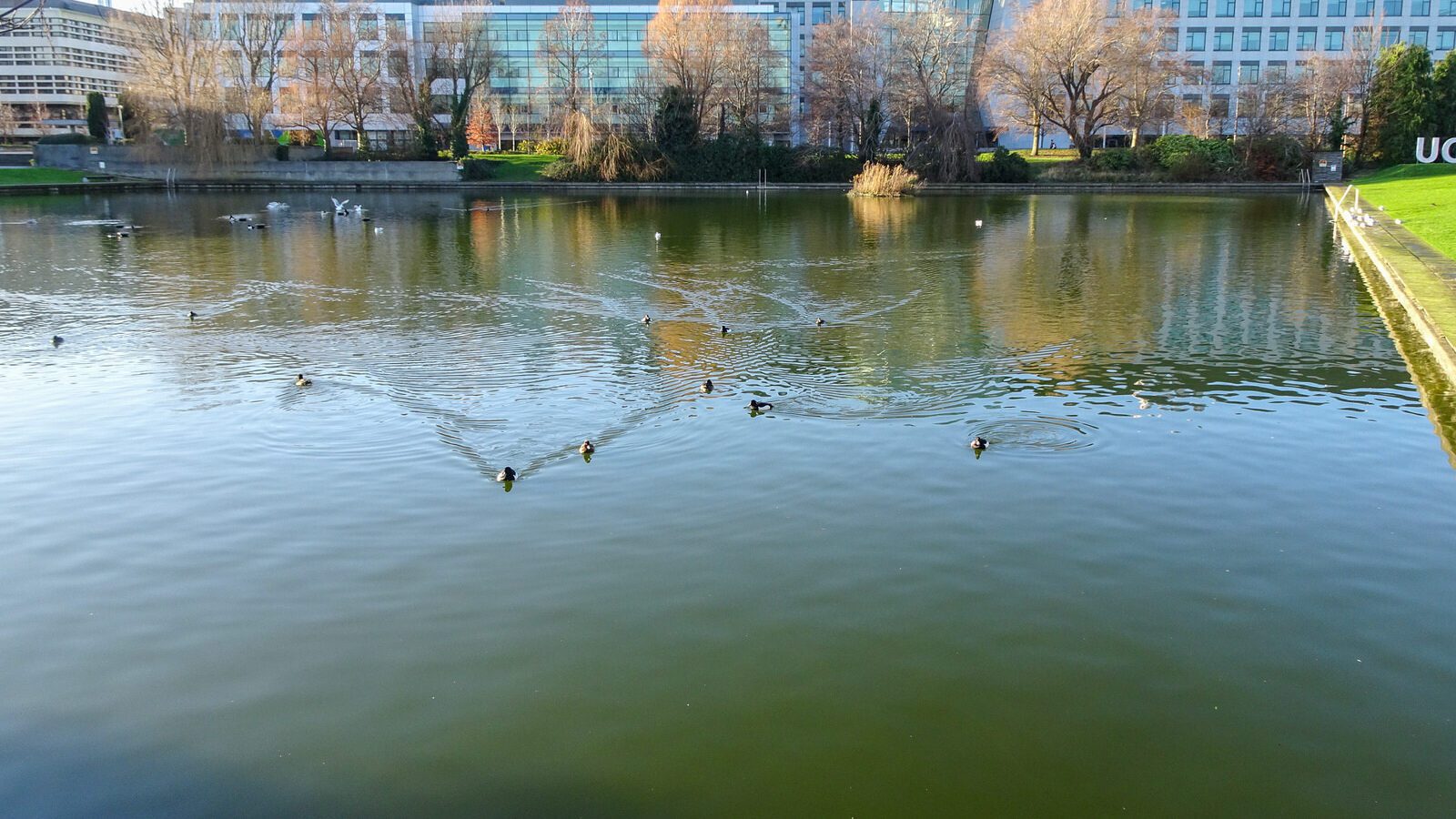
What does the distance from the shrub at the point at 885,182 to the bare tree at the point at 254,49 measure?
37099mm

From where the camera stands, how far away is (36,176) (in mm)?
63688

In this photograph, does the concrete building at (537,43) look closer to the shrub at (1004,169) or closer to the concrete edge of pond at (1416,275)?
the shrub at (1004,169)

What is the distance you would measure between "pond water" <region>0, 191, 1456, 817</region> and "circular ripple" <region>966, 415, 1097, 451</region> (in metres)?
0.06

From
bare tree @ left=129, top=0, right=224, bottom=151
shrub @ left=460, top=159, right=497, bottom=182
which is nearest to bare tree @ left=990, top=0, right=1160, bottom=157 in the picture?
shrub @ left=460, top=159, right=497, bottom=182

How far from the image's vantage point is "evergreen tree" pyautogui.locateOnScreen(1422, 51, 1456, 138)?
67062 millimetres

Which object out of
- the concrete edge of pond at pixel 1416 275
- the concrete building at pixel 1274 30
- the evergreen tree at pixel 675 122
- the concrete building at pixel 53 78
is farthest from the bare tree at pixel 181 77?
the concrete edge of pond at pixel 1416 275

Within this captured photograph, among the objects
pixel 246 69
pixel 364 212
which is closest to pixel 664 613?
pixel 364 212

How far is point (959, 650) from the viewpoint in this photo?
7.93 m

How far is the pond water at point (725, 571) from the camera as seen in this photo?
6.62 meters

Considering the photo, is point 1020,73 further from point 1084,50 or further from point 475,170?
point 475,170

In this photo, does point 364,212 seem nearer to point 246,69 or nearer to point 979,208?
point 979,208

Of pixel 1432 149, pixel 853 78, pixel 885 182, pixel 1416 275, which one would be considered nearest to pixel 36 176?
pixel 885 182

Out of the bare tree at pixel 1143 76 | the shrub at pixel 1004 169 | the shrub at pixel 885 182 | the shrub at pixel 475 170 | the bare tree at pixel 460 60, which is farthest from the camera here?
the bare tree at pixel 460 60

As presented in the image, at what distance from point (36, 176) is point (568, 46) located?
3714 cm
